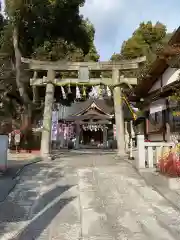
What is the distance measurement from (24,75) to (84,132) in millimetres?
18260

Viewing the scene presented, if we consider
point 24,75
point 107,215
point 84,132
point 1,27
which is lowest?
point 107,215

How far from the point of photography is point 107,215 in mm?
5879

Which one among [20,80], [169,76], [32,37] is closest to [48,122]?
[20,80]

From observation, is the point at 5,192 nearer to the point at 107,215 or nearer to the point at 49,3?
the point at 107,215

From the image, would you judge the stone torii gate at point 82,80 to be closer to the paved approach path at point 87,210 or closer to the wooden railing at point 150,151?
the wooden railing at point 150,151

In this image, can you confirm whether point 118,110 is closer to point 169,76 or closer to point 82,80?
point 82,80

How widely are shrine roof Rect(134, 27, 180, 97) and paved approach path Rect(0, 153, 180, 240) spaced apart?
6026mm

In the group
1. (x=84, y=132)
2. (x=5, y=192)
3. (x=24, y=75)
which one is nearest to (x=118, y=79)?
(x=24, y=75)

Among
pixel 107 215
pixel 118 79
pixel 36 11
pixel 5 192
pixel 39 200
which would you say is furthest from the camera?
pixel 36 11

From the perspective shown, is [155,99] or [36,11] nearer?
[155,99]

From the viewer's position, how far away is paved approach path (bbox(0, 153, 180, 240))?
4926 millimetres

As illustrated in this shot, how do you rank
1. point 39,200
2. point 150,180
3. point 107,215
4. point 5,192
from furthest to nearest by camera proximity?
point 150,180
point 5,192
point 39,200
point 107,215

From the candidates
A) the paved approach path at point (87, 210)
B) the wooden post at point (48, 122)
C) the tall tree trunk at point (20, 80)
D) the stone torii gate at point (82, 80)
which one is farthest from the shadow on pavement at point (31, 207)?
the tall tree trunk at point (20, 80)

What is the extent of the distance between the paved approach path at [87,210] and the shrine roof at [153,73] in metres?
6.03
